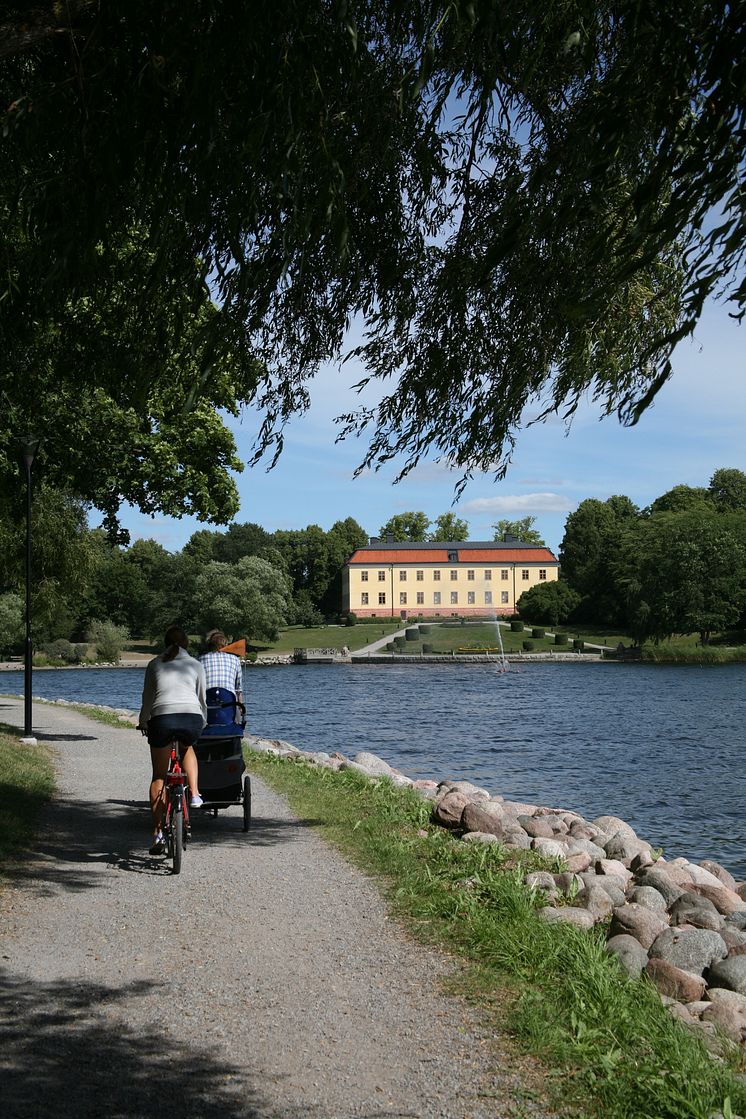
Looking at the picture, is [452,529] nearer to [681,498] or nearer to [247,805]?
[681,498]

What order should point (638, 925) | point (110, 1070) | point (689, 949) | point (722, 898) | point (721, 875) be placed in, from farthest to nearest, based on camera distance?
point (721, 875), point (722, 898), point (638, 925), point (689, 949), point (110, 1070)

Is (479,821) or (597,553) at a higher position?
(597,553)

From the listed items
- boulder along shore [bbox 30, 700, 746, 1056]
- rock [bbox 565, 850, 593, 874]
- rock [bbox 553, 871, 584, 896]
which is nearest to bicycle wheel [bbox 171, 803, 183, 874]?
boulder along shore [bbox 30, 700, 746, 1056]

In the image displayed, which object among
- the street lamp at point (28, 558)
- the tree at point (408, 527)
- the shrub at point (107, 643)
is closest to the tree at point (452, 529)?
the tree at point (408, 527)

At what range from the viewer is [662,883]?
9.40 meters

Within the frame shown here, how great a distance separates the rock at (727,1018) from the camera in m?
5.49

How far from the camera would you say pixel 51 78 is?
6.20 m

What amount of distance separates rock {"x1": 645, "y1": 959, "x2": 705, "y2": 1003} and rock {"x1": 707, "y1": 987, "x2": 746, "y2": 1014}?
0.07m

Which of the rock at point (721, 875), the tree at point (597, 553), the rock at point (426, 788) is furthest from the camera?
the tree at point (597, 553)

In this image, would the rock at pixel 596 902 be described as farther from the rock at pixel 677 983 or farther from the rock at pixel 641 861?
the rock at pixel 641 861

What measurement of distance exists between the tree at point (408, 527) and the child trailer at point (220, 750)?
448 feet

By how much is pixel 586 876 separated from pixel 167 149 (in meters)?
6.66

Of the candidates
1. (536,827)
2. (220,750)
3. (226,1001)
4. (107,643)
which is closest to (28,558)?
(220,750)

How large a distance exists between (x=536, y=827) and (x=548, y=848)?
2110 millimetres
